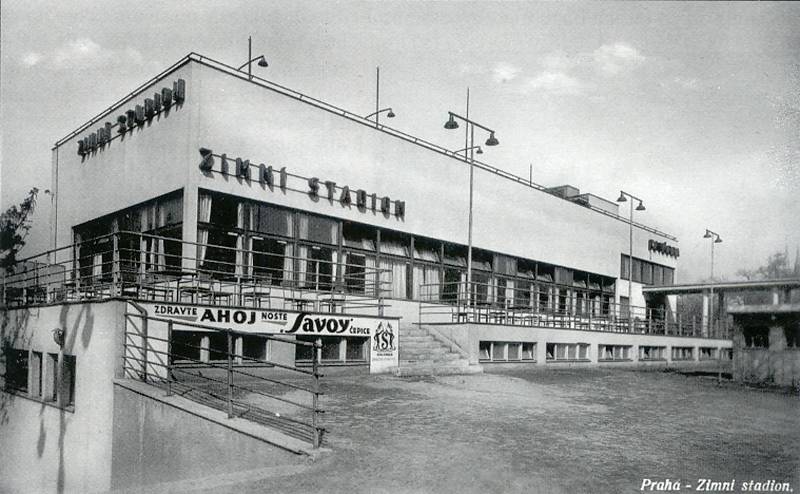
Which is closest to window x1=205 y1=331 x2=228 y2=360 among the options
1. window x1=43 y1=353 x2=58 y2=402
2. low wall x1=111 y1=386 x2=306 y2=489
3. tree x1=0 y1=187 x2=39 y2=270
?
low wall x1=111 y1=386 x2=306 y2=489

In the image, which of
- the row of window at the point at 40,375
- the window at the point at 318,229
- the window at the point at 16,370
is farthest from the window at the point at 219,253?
the window at the point at 16,370

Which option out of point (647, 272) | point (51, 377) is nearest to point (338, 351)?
point (51, 377)

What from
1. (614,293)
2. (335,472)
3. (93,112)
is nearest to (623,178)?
(614,293)

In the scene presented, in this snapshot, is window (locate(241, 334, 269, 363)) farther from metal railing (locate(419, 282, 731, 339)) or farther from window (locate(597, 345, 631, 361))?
window (locate(597, 345, 631, 361))

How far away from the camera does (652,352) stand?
26.9 metres

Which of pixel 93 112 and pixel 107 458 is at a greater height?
pixel 93 112

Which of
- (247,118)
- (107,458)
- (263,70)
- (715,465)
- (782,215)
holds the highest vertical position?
(263,70)

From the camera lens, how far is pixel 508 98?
540 inches

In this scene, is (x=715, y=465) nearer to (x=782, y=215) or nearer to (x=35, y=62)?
(x=782, y=215)

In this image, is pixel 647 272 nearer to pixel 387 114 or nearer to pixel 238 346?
pixel 387 114

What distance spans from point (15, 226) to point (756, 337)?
21.8m

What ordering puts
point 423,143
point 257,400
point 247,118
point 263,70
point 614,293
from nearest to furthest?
1. point 257,400
2. point 247,118
3. point 263,70
4. point 423,143
5. point 614,293

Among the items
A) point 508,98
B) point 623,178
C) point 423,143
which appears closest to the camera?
point 508,98

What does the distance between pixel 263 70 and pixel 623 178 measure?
1956 centimetres
